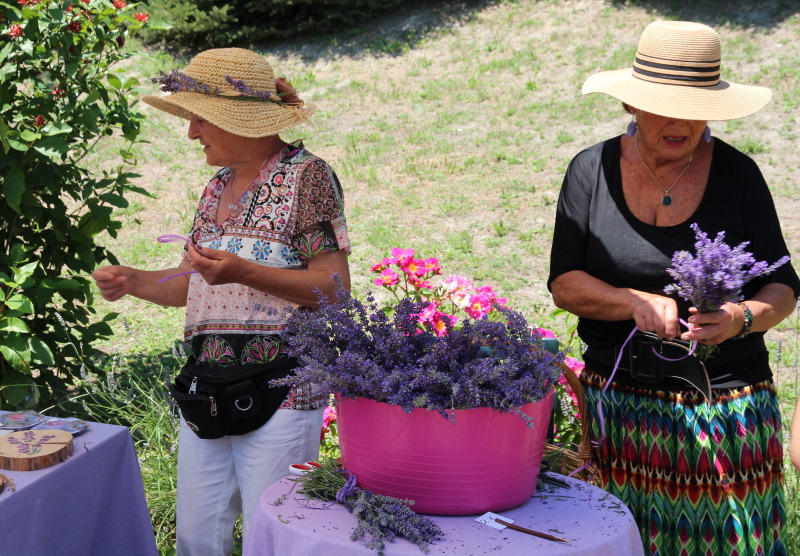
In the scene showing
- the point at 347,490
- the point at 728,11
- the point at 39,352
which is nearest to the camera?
the point at 347,490

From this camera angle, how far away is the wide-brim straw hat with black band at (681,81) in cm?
219

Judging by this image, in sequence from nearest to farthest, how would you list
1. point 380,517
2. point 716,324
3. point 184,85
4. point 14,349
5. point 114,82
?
point 380,517, point 716,324, point 184,85, point 14,349, point 114,82

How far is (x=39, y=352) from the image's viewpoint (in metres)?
3.72

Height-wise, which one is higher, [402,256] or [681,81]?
[681,81]

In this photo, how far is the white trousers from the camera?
2.32 metres

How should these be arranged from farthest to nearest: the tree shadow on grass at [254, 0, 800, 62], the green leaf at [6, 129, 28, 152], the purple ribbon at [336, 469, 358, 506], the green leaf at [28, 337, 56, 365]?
1. the tree shadow on grass at [254, 0, 800, 62]
2. the green leaf at [28, 337, 56, 365]
3. the green leaf at [6, 129, 28, 152]
4. the purple ribbon at [336, 469, 358, 506]

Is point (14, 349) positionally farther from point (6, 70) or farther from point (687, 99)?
point (687, 99)

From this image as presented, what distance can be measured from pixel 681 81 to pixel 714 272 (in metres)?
0.69

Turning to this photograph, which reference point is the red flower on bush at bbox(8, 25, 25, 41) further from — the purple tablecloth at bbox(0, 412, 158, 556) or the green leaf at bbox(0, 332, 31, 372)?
the purple tablecloth at bbox(0, 412, 158, 556)

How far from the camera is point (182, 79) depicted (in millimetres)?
2434

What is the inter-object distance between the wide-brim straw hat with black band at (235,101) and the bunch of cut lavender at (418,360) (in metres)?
0.69

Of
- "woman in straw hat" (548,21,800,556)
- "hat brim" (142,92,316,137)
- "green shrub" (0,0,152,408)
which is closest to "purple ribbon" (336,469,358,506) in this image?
"woman in straw hat" (548,21,800,556)

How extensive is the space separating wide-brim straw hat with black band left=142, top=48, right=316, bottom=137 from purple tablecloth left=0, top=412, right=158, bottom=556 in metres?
0.96

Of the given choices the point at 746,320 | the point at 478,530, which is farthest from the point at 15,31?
the point at 746,320
